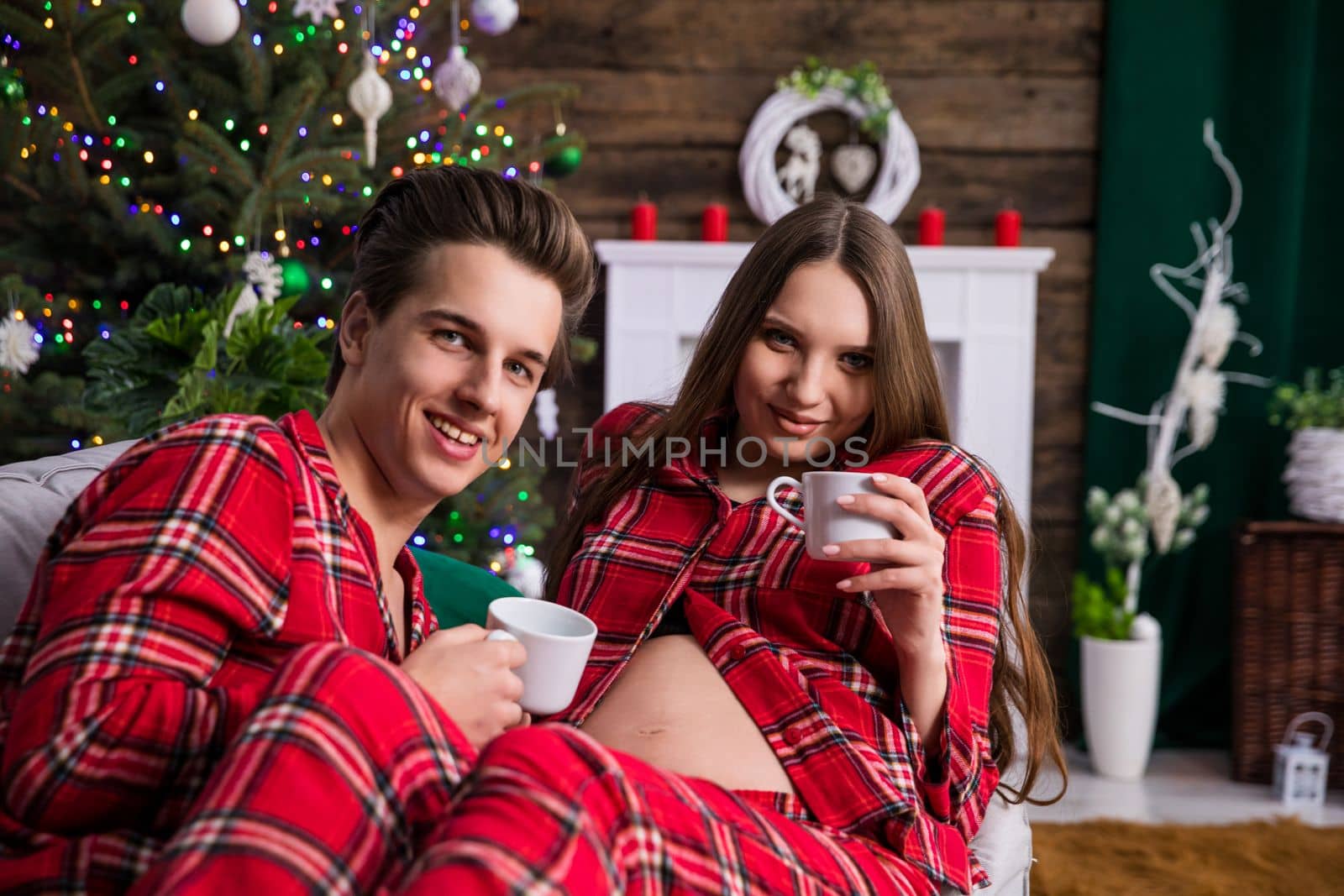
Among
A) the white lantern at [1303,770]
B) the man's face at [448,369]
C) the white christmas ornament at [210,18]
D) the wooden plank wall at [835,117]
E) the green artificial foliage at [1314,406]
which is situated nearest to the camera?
the man's face at [448,369]

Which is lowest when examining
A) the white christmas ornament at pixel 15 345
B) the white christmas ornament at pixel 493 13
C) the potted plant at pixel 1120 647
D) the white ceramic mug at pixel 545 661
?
A: the potted plant at pixel 1120 647

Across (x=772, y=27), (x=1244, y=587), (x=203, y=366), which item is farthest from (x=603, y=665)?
(x=772, y=27)

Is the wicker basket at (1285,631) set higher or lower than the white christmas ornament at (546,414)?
lower

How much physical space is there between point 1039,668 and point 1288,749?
2264mm

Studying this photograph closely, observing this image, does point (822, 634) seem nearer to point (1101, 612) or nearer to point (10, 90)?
point (10, 90)

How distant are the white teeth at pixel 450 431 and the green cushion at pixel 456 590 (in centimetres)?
51

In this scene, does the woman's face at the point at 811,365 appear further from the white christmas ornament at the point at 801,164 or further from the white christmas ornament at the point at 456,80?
the white christmas ornament at the point at 801,164

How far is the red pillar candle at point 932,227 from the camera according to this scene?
3791 millimetres

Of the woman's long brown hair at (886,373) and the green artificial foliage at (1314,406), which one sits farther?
the green artificial foliage at (1314,406)

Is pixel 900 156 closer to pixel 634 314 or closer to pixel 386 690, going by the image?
pixel 634 314

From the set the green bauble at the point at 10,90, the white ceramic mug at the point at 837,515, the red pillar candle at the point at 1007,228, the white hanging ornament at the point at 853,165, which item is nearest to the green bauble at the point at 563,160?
the white hanging ornament at the point at 853,165

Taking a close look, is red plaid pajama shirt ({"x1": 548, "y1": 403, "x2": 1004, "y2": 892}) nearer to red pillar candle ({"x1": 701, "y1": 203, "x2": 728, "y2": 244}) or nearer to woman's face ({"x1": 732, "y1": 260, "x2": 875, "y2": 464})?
woman's face ({"x1": 732, "y1": 260, "x2": 875, "y2": 464})

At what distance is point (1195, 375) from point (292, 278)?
2.71 meters

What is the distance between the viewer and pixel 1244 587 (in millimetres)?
3424
